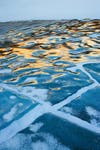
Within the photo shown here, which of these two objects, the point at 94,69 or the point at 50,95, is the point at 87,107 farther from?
the point at 94,69

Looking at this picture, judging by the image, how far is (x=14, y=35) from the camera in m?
4.49

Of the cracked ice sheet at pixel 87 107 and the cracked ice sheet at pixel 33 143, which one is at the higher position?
the cracked ice sheet at pixel 87 107

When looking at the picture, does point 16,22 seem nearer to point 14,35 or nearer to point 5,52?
point 14,35

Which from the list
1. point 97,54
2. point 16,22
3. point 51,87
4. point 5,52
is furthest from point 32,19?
point 51,87

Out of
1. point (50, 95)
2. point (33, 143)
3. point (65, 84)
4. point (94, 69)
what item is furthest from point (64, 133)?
point (94, 69)

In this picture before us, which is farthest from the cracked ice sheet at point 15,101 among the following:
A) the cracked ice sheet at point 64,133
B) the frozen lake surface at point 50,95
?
the cracked ice sheet at point 64,133

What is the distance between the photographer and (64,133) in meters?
1.45

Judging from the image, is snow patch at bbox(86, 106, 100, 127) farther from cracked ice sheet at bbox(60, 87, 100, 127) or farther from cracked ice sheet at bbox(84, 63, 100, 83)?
cracked ice sheet at bbox(84, 63, 100, 83)

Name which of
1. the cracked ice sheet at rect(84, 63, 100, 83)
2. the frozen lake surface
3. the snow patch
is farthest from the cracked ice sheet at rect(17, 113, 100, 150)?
the cracked ice sheet at rect(84, 63, 100, 83)

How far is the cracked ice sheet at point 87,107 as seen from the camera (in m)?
1.58

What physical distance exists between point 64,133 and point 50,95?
0.50m

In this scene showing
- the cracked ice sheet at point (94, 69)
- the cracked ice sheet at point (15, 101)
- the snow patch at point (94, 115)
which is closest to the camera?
the snow patch at point (94, 115)

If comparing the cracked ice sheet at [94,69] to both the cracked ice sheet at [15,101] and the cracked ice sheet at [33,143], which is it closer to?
the cracked ice sheet at [15,101]

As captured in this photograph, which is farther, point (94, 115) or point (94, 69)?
point (94, 69)
